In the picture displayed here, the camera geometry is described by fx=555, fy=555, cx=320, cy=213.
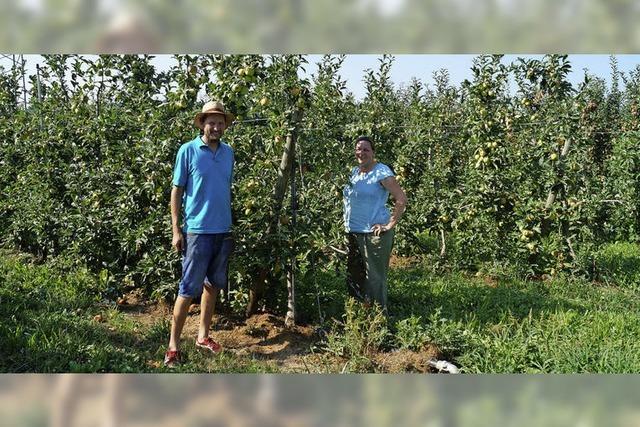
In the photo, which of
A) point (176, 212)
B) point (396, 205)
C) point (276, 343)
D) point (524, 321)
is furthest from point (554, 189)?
point (176, 212)

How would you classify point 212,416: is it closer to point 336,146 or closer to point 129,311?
point 336,146

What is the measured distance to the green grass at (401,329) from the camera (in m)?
3.60

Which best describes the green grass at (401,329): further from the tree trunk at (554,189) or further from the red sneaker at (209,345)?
the tree trunk at (554,189)

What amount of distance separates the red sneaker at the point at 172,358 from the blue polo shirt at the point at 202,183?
819 millimetres

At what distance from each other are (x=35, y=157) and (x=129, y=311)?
250 cm

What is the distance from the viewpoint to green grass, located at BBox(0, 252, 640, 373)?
360 cm

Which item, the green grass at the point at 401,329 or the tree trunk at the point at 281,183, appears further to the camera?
the tree trunk at the point at 281,183

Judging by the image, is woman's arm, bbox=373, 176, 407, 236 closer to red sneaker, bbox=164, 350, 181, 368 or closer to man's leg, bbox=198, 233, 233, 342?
man's leg, bbox=198, 233, 233, 342

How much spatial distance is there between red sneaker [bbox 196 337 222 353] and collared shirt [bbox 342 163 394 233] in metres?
1.30

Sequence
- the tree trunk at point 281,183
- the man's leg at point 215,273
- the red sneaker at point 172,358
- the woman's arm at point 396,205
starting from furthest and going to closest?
1. the tree trunk at point 281,183
2. the woman's arm at point 396,205
3. the man's leg at point 215,273
4. the red sneaker at point 172,358

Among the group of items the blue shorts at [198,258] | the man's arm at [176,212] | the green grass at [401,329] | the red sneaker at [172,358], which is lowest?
the red sneaker at [172,358]

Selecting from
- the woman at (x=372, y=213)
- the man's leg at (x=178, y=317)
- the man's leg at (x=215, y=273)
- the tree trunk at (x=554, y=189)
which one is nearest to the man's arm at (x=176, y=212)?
the man's leg at (x=215, y=273)

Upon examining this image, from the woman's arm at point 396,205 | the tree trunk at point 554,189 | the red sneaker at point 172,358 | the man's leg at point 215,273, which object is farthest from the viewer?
the tree trunk at point 554,189

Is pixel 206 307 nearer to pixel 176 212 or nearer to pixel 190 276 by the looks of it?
A: pixel 190 276
